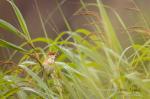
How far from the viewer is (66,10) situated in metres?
3.49

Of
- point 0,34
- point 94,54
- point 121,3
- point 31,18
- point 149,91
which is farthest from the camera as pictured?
point 31,18

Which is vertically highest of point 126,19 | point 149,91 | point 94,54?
point 126,19

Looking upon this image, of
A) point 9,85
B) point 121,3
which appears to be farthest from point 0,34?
point 9,85

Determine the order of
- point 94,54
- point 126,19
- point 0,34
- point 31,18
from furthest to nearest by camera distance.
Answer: point 31,18
point 0,34
point 126,19
point 94,54

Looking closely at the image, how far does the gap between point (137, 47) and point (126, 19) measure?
3.34ft

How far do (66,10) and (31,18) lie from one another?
0.99 ft

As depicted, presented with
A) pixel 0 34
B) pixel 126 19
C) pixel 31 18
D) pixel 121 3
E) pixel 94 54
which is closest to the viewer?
pixel 94 54

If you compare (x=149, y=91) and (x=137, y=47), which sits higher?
(x=137, y=47)

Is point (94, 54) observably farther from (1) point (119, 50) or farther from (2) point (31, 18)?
(2) point (31, 18)

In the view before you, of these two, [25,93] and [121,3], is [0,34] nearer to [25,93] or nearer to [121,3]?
[121,3]

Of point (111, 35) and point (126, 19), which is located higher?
point (126, 19)

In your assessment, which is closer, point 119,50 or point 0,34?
point 119,50

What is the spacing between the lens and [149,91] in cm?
133

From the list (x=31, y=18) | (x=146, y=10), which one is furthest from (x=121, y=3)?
(x=31, y=18)
